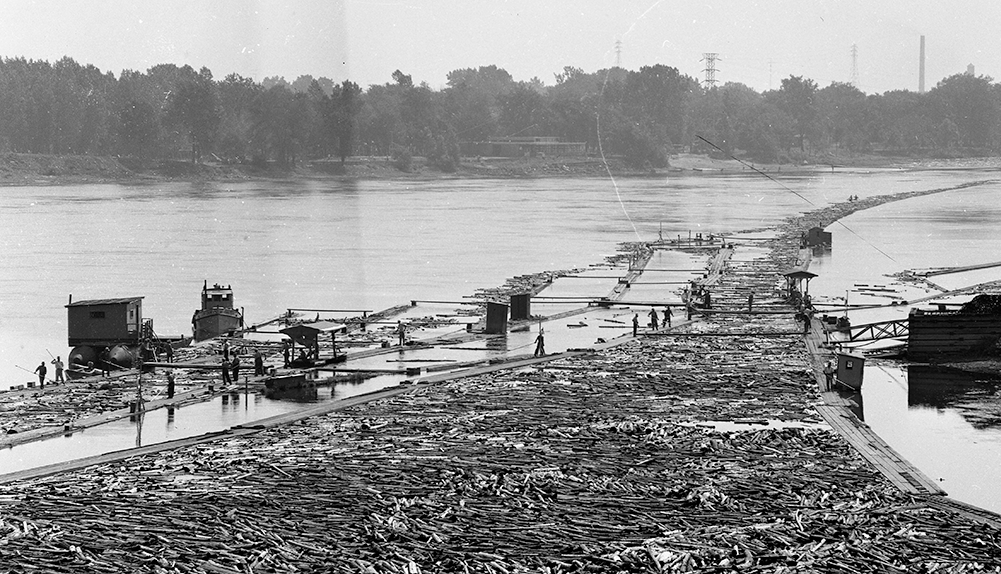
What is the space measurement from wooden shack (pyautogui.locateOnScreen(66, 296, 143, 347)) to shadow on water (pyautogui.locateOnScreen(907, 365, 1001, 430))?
20.7m

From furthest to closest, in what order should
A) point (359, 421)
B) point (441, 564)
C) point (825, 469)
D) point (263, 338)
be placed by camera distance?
point (263, 338), point (359, 421), point (825, 469), point (441, 564)

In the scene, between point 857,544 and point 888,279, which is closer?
point 857,544

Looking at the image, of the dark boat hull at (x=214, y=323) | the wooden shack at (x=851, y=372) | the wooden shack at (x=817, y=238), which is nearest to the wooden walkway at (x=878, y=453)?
the wooden shack at (x=851, y=372)

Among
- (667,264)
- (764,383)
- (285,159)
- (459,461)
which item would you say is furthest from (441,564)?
(285,159)

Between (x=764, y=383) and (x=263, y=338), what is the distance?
18.0m

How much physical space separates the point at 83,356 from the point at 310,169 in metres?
122

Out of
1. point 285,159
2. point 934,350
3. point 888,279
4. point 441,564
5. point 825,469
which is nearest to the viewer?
point 441,564

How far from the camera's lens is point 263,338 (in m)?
42.3

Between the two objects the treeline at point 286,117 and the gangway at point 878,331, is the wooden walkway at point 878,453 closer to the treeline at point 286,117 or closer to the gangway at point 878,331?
the gangway at point 878,331

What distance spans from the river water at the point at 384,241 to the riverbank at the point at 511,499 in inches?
160

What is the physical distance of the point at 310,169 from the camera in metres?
157

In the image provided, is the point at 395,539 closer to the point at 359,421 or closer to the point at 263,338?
the point at 359,421

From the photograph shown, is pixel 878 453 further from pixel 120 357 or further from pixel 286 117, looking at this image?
pixel 286 117

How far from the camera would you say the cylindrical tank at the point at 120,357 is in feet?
120
